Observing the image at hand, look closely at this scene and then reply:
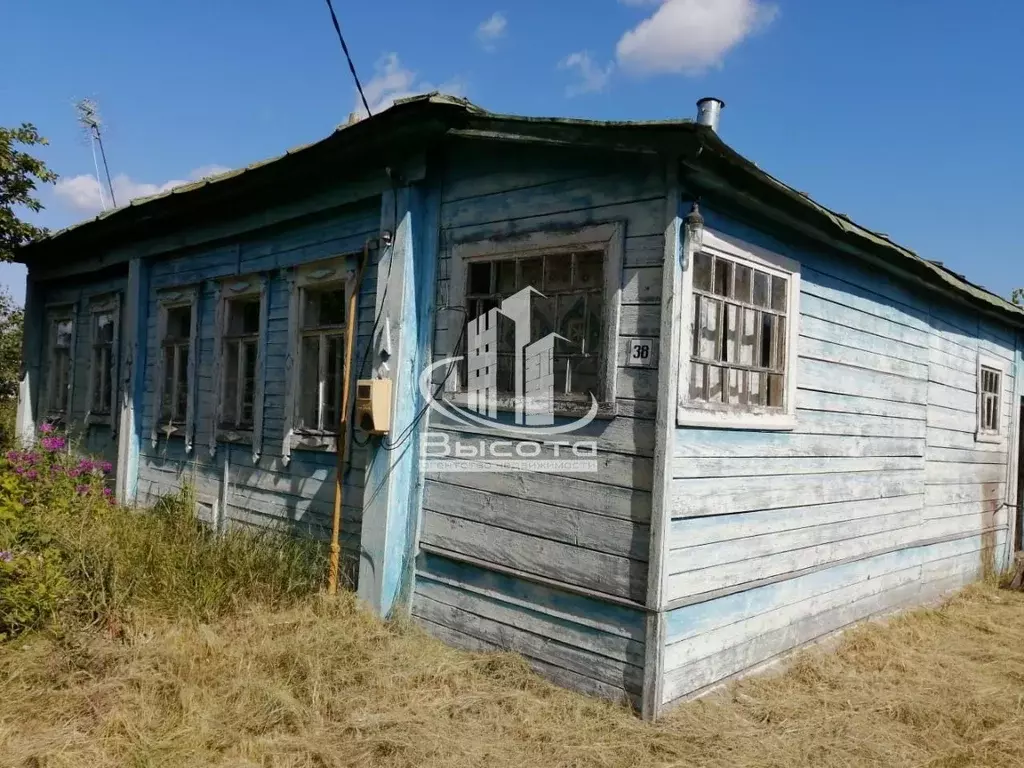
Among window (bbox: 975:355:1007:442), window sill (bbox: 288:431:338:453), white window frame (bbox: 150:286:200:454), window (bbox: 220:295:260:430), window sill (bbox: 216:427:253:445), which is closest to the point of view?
window sill (bbox: 288:431:338:453)

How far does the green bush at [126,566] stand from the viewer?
434 cm

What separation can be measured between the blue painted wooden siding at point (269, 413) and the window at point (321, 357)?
24 centimetres

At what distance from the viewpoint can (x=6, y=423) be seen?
11125mm

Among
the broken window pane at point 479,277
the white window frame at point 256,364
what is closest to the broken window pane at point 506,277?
the broken window pane at point 479,277

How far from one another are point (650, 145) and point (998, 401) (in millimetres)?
6931

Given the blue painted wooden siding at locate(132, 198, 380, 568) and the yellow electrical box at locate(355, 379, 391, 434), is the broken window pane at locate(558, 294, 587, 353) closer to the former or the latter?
the yellow electrical box at locate(355, 379, 391, 434)

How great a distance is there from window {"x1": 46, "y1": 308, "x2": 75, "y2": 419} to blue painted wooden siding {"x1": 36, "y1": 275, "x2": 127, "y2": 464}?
122 millimetres

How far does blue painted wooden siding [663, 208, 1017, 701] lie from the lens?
415 centimetres

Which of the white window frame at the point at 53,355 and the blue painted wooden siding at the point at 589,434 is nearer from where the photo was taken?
the blue painted wooden siding at the point at 589,434

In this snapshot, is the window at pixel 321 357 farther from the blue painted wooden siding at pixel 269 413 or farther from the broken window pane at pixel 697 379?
the broken window pane at pixel 697 379

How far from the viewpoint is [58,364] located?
10.4 m

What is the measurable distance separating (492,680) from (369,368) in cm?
239

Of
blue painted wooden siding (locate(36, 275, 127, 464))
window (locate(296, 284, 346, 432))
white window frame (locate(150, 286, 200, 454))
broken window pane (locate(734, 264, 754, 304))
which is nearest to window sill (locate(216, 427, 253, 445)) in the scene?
white window frame (locate(150, 286, 200, 454))

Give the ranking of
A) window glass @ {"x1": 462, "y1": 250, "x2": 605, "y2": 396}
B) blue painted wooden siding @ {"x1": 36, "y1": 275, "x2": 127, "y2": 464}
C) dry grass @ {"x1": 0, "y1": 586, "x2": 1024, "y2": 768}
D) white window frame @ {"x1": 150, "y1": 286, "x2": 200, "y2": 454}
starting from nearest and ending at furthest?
dry grass @ {"x1": 0, "y1": 586, "x2": 1024, "y2": 768}
window glass @ {"x1": 462, "y1": 250, "x2": 605, "y2": 396}
white window frame @ {"x1": 150, "y1": 286, "x2": 200, "y2": 454}
blue painted wooden siding @ {"x1": 36, "y1": 275, "x2": 127, "y2": 464}
